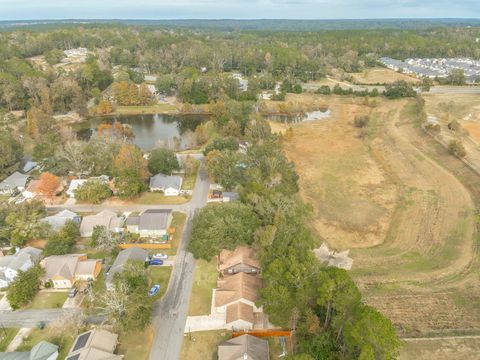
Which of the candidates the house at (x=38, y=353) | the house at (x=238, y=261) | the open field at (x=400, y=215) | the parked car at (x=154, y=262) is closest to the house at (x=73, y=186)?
the parked car at (x=154, y=262)

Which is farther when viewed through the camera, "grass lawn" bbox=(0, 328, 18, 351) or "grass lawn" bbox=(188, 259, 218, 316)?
"grass lawn" bbox=(188, 259, 218, 316)

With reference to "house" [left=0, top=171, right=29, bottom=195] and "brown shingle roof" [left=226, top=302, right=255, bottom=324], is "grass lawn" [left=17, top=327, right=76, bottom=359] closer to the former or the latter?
"brown shingle roof" [left=226, top=302, right=255, bottom=324]

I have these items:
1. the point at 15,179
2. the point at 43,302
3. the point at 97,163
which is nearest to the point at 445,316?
the point at 43,302

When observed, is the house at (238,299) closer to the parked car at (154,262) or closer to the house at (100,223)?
the parked car at (154,262)

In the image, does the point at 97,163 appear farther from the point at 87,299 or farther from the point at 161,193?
the point at 87,299

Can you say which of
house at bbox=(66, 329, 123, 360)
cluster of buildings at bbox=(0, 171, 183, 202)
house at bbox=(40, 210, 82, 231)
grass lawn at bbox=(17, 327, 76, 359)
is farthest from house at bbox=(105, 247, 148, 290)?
cluster of buildings at bbox=(0, 171, 183, 202)

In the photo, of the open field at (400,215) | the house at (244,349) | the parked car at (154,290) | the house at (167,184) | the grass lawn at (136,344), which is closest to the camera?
the house at (244,349)
